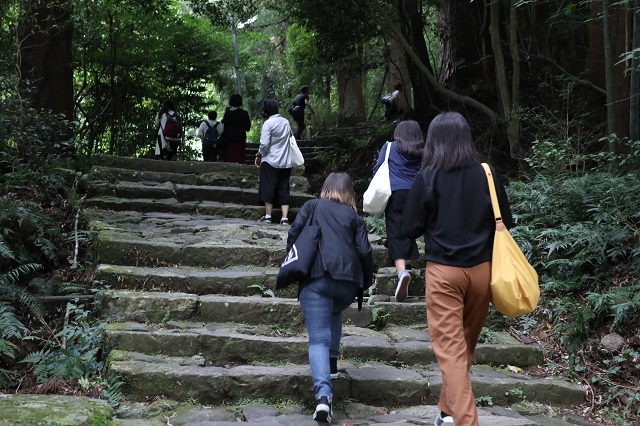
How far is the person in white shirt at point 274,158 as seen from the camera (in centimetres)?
961

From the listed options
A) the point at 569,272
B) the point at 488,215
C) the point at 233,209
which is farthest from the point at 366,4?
the point at 488,215

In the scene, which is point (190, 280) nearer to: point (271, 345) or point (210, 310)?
point (210, 310)

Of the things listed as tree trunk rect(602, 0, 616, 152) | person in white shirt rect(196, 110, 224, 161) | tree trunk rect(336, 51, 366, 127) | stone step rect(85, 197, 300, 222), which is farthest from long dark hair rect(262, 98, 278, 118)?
tree trunk rect(336, 51, 366, 127)

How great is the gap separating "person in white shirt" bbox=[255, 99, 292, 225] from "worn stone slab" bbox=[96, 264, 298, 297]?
8.99ft

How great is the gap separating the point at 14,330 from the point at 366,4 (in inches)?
397

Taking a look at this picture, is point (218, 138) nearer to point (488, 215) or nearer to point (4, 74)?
point (4, 74)

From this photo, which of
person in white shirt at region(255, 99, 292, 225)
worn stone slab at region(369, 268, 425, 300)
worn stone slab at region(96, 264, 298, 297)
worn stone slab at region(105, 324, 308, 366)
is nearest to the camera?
worn stone slab at region(105, 324, 308, 366)

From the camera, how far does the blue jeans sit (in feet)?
15.3

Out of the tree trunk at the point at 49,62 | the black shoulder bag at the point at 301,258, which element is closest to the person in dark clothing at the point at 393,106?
the tree trunk at the point at 49,62

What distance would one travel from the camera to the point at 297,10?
14969mm

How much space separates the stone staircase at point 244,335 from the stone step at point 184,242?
0.01m

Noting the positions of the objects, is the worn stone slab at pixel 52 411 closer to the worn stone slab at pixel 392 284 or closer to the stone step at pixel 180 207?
the worn stone slab at pixel 392 284

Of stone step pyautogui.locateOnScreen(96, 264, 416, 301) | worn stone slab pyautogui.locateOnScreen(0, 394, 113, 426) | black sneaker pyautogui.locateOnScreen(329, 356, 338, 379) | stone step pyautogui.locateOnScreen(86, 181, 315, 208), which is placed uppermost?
stone step pyautogui.locateOnScreen(86, 181, 315, 208)

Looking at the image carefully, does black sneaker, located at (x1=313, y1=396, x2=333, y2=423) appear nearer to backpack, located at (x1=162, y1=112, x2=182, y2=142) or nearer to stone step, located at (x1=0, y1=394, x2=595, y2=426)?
stone step, located at (x1=0, y1=394, x2=595, y2=426)
